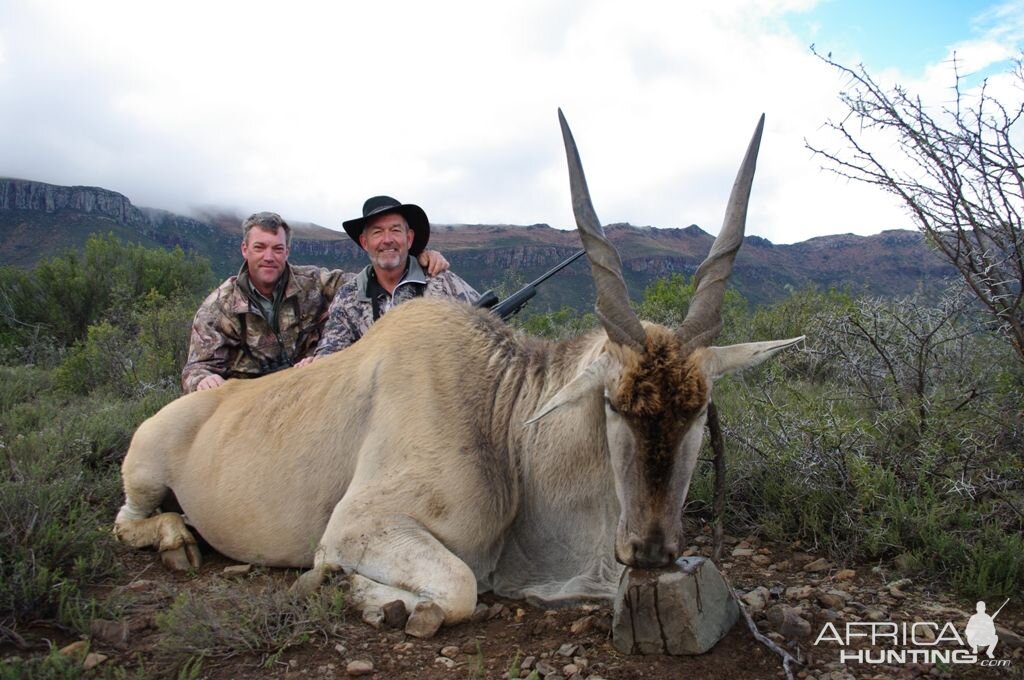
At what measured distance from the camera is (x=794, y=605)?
358cm

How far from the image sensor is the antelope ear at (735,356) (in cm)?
345

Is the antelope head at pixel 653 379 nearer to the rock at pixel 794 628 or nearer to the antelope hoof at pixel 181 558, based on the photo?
the rock at pixel 794 628

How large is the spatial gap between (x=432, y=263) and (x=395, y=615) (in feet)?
13.4

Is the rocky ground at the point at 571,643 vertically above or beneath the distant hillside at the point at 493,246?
beneath

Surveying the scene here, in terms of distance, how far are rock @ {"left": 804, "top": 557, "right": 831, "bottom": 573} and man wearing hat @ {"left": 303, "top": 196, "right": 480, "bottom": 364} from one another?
145 inches

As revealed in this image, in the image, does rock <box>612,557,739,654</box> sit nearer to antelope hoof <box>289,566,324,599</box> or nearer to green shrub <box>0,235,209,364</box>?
antelope hoof <box>289,566,324,599</box>

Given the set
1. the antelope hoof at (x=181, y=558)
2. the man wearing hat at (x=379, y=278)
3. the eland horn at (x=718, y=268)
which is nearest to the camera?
the eland horn at (x=718, y=268)

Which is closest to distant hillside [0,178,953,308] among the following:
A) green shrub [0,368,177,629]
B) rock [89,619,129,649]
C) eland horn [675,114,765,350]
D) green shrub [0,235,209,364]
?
green shrub [0,235,209,364]

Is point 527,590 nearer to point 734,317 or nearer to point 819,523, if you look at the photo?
point 819,523

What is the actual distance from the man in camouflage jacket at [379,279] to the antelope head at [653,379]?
311 cm

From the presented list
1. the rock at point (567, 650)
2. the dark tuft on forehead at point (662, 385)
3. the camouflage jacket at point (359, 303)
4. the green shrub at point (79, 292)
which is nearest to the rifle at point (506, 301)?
the camouflage jacket at point (359, 303)

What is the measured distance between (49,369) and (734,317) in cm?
1100

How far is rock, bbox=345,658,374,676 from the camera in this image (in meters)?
3.00

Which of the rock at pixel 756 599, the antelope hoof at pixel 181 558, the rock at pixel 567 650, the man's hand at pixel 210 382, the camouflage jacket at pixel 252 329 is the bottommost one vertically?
the antelope hoof at pixel 181 558
